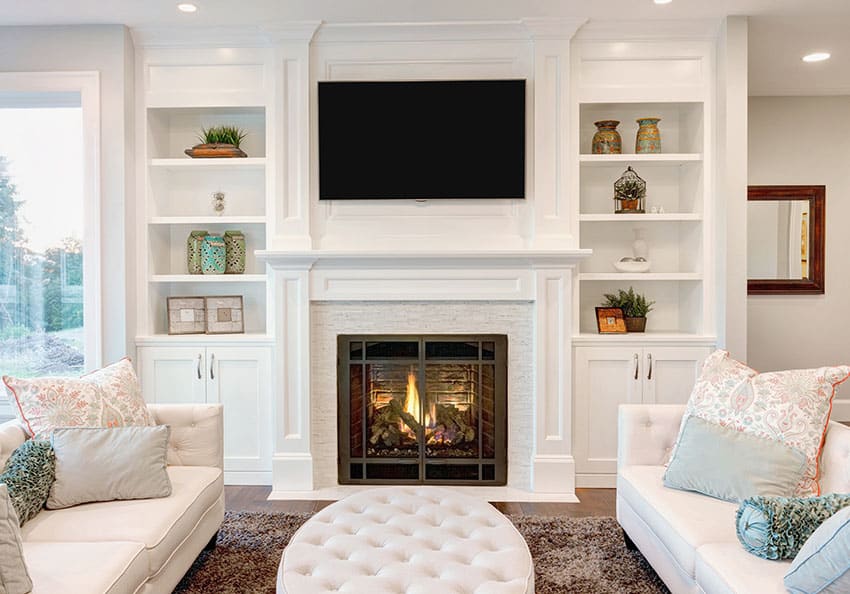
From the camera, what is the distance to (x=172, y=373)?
4.00 metres

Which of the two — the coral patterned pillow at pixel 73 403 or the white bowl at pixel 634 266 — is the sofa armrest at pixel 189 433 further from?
the white bowl at pixel 634 266

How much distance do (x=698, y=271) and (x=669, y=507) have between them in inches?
78.4

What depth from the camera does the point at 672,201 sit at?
429 centimetres

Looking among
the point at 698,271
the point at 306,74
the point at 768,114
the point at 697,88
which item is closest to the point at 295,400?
the point at 306,74

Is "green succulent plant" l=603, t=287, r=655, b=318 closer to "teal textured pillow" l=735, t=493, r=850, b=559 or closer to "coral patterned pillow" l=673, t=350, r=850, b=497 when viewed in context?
"coral patterned pillow" l=673, t=350, r=850, b=497

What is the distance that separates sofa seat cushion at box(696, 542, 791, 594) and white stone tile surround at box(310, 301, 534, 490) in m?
1.89

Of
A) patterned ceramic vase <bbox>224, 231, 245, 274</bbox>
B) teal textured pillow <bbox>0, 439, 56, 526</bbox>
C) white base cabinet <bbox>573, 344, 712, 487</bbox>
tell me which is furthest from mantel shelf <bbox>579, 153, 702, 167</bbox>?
teal textured pillow <bbox>0, 439, 56, 526</bbox>

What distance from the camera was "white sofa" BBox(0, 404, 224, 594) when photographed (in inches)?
73.3

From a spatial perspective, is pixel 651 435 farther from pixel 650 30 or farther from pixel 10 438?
pixel 10 438

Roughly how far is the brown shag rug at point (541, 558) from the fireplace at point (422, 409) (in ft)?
1.92

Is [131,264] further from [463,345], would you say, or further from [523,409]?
[523,409]

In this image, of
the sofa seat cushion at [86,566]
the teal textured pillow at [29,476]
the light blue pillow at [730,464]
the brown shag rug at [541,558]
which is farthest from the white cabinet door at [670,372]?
the teal textured pillow at [29,476]

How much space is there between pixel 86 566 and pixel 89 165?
8.92ft

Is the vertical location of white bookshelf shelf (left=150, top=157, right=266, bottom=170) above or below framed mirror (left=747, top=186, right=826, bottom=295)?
above
